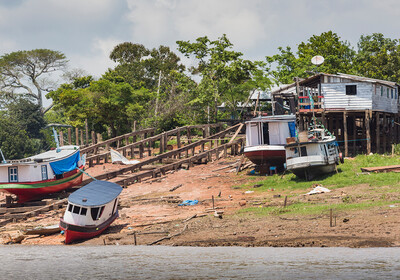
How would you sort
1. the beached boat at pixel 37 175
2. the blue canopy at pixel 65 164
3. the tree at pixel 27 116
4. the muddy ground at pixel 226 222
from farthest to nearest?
the tree at pixel 27 116 < the blue canopy at pixel 65 164 < the beached boat at pixel 37 175 < the muddy ground at pixel 226 222

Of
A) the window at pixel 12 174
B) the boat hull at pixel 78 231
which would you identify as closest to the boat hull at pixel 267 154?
the boat hull at pixel 78 231

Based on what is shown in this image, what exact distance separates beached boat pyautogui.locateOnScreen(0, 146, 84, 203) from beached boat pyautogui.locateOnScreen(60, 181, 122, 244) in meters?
10.5

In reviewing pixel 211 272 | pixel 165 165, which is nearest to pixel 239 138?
pixel 165 165

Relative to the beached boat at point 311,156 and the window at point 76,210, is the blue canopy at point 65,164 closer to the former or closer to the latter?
the window at point 76,210

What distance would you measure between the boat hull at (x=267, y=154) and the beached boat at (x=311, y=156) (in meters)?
3.74

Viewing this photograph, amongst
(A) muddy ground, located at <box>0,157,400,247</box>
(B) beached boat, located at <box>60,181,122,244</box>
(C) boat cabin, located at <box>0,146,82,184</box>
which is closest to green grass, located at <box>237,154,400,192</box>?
(A) muddy ground, located at <box>0,157,400,247</box>

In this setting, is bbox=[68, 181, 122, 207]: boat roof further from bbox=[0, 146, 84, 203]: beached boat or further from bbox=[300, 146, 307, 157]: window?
bbox=[300, 146, 307, 157]: window

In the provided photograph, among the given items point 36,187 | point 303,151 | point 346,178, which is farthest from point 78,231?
point 346,178

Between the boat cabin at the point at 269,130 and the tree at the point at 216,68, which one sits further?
the tree at the point at 216,68

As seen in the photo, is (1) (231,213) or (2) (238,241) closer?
(2) (238,241)

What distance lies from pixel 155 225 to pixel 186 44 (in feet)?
111

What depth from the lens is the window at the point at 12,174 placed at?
114 feet

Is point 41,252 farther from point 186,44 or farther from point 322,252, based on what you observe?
point 186,44

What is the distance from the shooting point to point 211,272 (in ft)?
54.3
